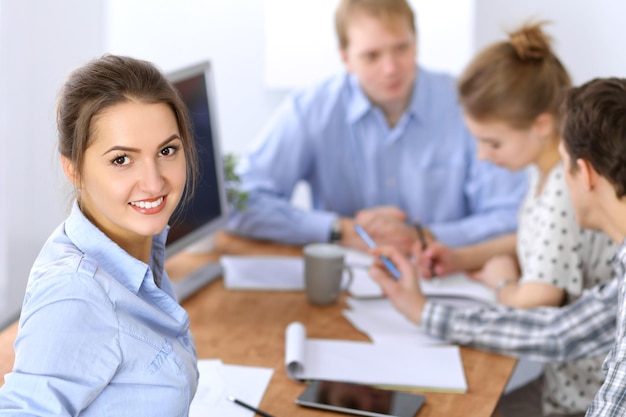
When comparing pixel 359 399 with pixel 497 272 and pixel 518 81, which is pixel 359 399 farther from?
pixel 518 81

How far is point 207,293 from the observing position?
1.98 meters

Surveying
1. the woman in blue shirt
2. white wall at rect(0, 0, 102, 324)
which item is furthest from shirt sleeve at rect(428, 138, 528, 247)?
white wall at rect(0, 0, 102, 324)

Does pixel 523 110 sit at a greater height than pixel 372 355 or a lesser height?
greater

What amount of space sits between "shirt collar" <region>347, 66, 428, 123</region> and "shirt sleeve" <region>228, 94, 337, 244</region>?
160mm

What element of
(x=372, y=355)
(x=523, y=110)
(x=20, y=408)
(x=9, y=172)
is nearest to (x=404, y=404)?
(x=372, y=355)

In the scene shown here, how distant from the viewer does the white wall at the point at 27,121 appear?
3.06 m

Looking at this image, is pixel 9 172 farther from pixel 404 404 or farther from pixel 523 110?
pixel 404 404

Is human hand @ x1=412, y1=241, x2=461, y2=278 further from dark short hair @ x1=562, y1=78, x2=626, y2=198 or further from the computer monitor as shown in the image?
dark short hair @ x1=562, y1=78, x2=626, y2=198

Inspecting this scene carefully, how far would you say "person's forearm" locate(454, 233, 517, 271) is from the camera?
2234 mm

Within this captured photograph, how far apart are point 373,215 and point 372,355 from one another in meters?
0.74

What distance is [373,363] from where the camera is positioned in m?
1.64

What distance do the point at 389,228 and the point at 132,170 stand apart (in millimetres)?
1298

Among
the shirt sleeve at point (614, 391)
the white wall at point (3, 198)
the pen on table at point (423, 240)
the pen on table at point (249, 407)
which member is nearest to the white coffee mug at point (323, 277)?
the pen on table at point (423, 240)

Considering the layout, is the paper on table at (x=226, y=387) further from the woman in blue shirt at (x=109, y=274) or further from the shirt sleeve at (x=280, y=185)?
the shirt sleeve at (x=280, y=185)
